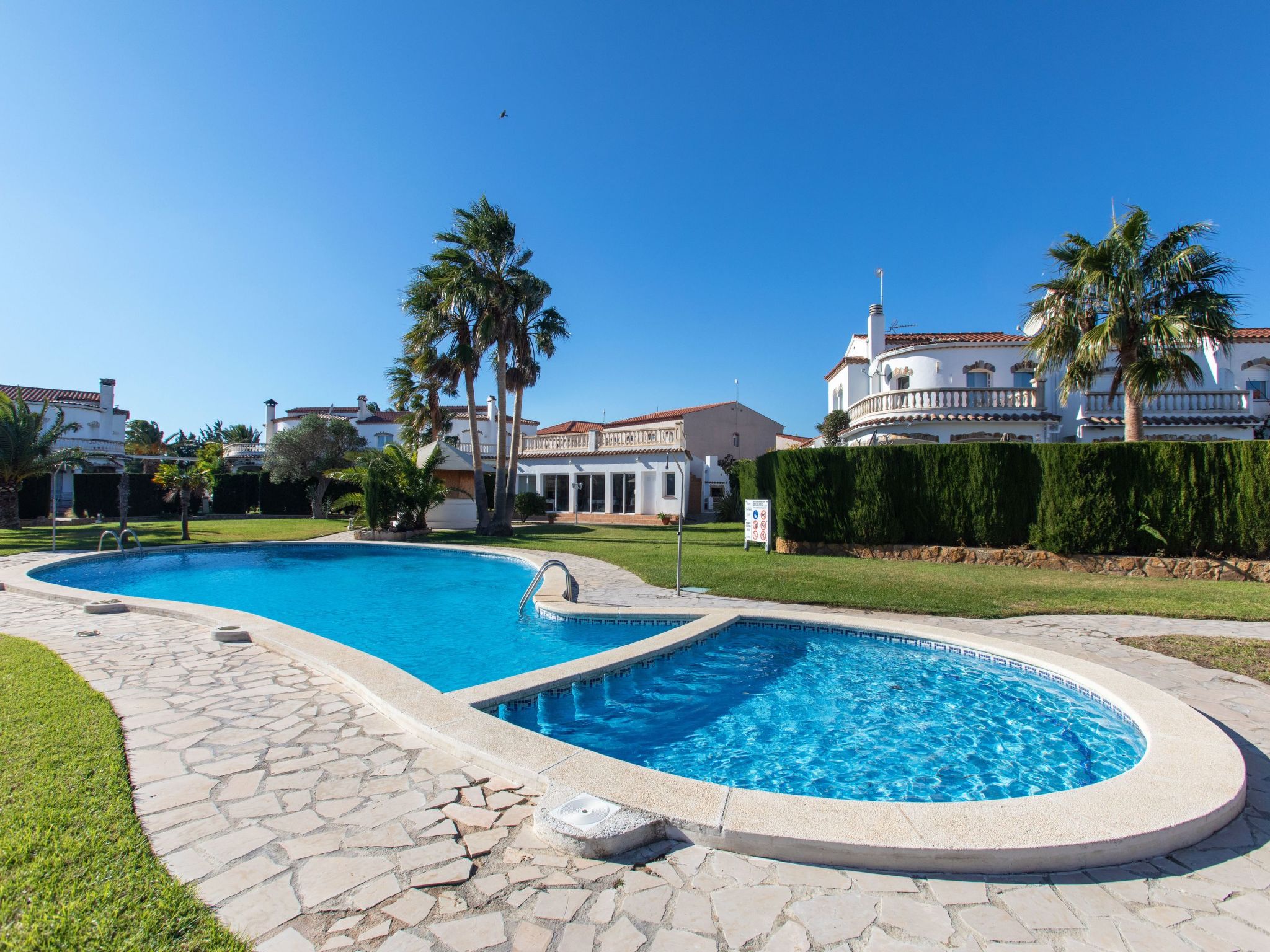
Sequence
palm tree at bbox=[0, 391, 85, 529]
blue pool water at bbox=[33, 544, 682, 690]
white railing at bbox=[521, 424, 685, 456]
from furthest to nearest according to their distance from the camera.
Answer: white railing at bbox=[521, 424, 685, 456] → palm tree at bbox=[0, 391, 85, 529] → blue pool water at bbox=[33, 544, 682, 690]

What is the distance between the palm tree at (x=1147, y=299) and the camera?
48.0 ft

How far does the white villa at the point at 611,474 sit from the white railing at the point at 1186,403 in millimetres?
16601

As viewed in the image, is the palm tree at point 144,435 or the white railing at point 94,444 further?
the palm tree at point 144,435

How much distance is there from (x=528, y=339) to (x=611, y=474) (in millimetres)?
10371

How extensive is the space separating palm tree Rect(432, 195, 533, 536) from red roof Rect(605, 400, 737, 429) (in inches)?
728

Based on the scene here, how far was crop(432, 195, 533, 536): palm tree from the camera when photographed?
22.6 metres

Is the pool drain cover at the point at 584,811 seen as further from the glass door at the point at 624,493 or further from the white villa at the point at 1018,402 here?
the glass door at the point at 624,493

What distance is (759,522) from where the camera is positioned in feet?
57.3

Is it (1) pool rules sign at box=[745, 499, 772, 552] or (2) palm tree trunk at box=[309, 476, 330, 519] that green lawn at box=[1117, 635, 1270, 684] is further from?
(2) palm tree trunk at box=[309, 476, 330, 519]

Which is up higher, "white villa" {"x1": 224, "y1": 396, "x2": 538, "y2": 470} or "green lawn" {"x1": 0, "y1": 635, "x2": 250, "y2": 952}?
"white villa" {"x1": 224, "y1": 396, "x2": 538, "y2": 470}

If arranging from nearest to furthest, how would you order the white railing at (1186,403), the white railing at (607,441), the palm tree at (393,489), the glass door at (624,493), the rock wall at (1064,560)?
the rock wall at (1064,560), the palm tree at (393,489), the white railing at (1186,403), the white railing at (607,441), the glass door at (624,493)

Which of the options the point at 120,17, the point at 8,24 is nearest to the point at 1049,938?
the point at 8,24

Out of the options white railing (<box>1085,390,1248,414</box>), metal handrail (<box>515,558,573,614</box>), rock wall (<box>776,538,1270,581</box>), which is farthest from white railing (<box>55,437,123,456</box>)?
white railing (<box>1085,390,1248,414</box>)

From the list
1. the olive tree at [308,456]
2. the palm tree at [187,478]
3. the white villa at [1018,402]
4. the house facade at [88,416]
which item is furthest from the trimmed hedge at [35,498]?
the white villa at [1018,402]
